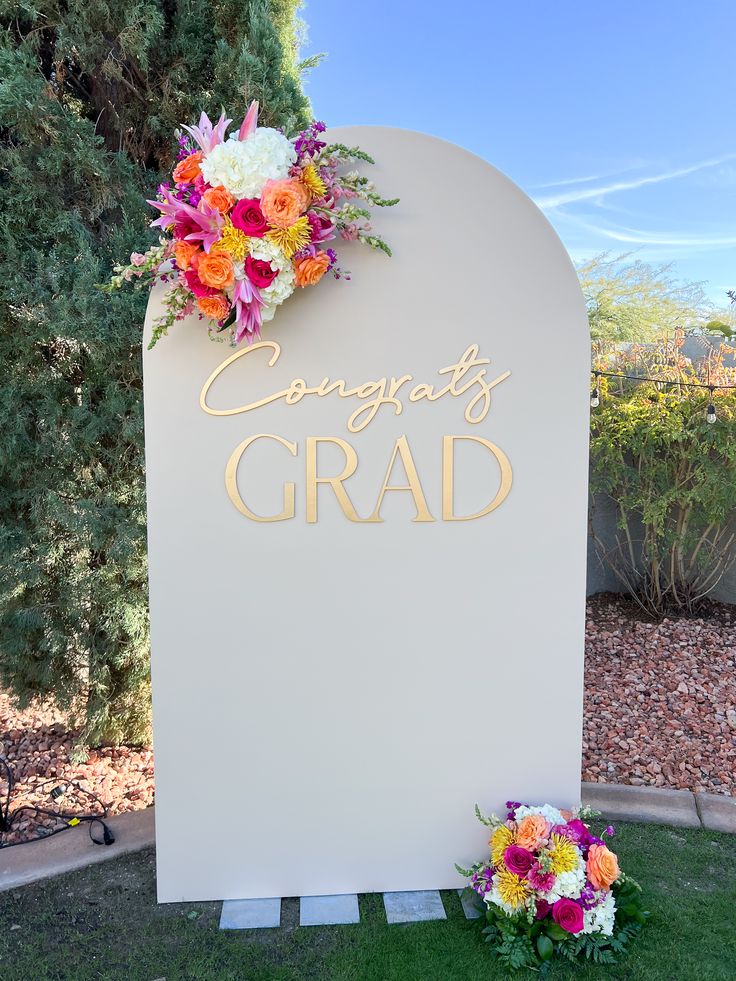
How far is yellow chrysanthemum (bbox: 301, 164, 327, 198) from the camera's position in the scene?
186 centimetres

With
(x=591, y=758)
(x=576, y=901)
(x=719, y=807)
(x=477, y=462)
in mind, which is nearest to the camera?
(x=576, y=901)

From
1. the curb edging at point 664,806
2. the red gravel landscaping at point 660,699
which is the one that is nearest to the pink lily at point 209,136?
the curb edging at point 664,806

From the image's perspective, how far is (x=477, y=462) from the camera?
208 cm

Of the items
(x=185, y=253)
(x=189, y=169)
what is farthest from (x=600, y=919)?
(x=189, y=169)

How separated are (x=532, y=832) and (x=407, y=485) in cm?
111

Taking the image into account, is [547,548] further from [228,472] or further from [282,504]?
[228,472]

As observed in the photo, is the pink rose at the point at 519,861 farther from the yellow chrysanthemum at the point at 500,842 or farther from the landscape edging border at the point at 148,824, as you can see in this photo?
the landscape edging border at the point at 148,824

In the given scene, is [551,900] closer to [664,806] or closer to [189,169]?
[664,806]

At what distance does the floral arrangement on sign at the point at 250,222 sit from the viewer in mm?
1812

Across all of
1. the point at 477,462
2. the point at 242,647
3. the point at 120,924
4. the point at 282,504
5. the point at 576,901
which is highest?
the point at 477,462

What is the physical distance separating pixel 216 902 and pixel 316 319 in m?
1.90

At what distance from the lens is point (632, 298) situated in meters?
11.1

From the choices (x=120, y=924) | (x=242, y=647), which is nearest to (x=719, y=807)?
(x=242, y=647)

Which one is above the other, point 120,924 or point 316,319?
point 316,319
